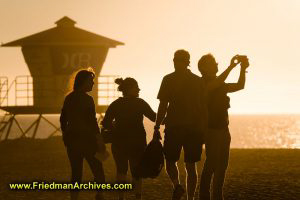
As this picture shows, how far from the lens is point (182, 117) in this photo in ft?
30.9

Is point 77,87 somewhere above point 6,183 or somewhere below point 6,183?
above

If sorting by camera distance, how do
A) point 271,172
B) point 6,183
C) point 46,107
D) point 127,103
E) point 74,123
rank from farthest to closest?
1. point 46,107
2. point 271,172
3. point 6,183
4. point 127,103
5. point 74,123

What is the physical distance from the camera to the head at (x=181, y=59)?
380 inches

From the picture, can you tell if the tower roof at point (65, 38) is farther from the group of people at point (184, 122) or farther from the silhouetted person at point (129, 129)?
the group of people at point (184, 122)

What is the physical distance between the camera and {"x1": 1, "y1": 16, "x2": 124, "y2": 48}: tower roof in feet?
110

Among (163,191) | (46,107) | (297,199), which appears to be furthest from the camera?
(46,107)

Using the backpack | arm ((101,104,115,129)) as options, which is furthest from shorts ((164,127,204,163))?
arm ((101,104,115,129))

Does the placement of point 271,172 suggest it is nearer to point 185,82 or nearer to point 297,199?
point 297,199

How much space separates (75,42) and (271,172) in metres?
19.1

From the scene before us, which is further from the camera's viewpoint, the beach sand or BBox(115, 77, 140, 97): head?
the beach sand

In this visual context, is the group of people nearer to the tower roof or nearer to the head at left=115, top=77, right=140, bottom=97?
the head at left=115, top=77, right=140, bottom=97

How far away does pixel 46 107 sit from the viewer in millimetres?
33312

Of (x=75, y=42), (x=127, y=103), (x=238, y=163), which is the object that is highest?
(x=75, y=42)

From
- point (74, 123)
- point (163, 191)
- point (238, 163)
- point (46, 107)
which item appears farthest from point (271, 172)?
point (46, 107)
